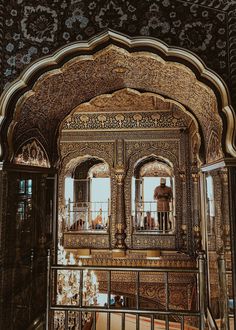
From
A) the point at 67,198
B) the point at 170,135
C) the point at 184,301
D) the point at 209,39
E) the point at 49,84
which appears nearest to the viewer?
the point at 209,39

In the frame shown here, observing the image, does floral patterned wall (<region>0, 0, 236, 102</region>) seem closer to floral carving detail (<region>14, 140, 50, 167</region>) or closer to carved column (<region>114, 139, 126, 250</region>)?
floral carving detail (<region>14, 140, 50, 167</region>)

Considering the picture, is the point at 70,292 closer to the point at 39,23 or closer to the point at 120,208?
the point at 120,208

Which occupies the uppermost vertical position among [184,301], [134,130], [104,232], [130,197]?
[134,130]

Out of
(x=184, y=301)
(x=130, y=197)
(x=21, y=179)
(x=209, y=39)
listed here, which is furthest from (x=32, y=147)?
(x=184, y=301)

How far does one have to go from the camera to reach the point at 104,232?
792cm

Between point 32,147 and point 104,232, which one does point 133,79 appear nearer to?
point 32,147


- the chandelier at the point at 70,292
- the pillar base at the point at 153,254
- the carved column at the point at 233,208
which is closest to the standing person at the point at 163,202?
the pillar base at the point at 153,254

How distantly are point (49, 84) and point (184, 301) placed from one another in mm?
5827

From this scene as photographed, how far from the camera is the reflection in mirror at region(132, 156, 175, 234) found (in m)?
8.08

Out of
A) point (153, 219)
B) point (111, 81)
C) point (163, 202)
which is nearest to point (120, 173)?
point (163, 202)

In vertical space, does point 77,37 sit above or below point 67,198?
above

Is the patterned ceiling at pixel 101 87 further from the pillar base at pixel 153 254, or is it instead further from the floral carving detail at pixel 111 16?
the pillar base at pixel 153 254

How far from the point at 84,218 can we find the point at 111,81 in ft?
19.8

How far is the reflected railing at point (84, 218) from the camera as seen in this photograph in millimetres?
8617
